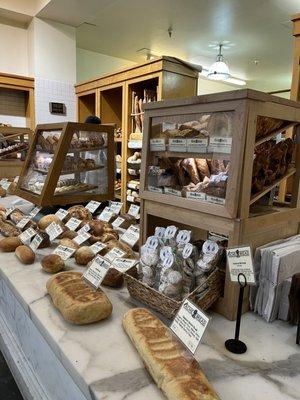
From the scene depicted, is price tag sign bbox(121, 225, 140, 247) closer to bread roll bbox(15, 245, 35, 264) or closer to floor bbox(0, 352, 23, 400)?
bread roll bbox(15, 245, 35, 264)

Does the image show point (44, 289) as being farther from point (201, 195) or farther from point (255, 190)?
point (255, 190)

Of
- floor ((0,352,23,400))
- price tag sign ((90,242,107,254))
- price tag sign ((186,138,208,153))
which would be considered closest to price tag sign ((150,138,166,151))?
price tag sign ((186,138,208,153))

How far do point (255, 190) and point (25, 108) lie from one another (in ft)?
14.0

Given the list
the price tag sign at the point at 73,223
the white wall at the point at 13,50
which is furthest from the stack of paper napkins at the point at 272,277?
the white wall at the point at 13,50

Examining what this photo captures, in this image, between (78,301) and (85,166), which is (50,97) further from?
(78,301)

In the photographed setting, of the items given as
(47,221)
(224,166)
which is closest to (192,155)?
(224,166)

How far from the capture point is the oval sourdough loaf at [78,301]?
2.80 ft

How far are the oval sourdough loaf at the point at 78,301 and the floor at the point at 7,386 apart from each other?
2.33 ft

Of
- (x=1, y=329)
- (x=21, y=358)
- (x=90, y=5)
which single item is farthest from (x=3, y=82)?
(x=21, y=358)

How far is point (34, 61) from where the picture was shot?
4117mm

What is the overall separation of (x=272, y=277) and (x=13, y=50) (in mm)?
4593

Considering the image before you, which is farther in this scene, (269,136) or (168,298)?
(269,136)

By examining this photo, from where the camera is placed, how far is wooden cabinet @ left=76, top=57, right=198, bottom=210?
10.0 ft

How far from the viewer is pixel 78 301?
34.6 inches
